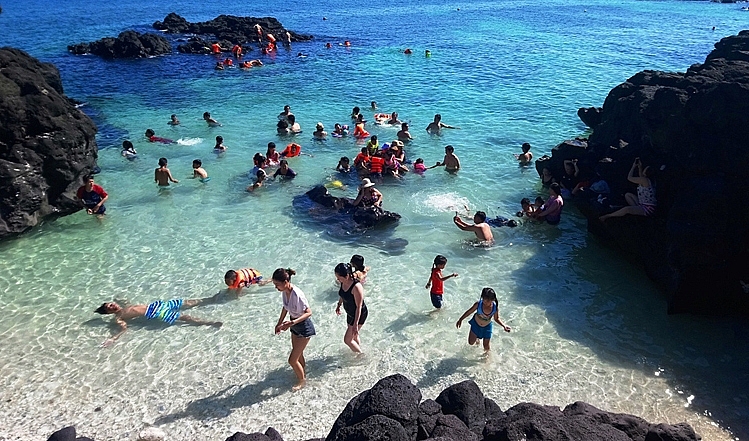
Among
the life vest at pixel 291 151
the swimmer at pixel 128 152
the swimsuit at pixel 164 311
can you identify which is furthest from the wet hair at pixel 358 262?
the swimmer at pixel 128 152

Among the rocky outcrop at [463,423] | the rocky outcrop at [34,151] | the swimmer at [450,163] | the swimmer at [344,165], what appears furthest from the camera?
the swimmer at [450,163]

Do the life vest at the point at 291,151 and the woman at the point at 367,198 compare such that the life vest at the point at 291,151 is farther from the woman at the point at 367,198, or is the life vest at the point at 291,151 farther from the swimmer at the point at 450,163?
the woman at the point at 367,198

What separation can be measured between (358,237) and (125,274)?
5840 mm

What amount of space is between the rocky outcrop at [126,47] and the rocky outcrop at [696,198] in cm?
3893

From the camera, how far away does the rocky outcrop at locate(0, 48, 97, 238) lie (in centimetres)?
1366

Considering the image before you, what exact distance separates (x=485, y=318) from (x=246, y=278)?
214 inches

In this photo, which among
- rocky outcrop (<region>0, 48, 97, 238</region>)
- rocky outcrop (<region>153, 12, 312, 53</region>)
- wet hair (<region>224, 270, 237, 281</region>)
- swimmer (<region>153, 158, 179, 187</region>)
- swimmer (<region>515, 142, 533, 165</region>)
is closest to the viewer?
wet hair (<region>224, 270, 237, 281</region>)

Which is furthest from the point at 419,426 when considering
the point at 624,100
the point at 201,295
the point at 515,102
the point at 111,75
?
the point at 111,75

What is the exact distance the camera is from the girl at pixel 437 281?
10.4 metres

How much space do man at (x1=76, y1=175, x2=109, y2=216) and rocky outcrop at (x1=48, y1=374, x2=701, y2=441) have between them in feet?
30.4

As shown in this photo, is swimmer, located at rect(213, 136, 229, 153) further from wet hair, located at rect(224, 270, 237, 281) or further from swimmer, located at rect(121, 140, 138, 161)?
wet hair, located at rect(224, 270, 237, 281)

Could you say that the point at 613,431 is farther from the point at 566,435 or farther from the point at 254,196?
the point at 254,196

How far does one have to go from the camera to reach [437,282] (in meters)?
10.6

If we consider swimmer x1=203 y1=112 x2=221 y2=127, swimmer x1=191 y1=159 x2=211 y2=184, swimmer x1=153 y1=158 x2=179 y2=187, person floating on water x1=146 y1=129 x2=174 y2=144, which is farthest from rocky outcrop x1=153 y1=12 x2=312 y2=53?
swimmer x1=153 y1=158 x2=179 y2=187
